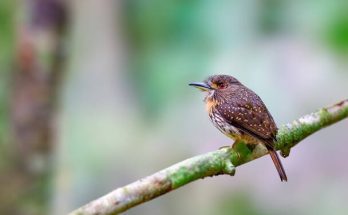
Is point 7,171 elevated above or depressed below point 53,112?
below

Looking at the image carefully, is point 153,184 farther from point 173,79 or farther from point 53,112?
point 173,79

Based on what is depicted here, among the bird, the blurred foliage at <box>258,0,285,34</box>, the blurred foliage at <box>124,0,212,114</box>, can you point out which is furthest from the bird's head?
the blurred foliage at <box>258,0,285,34</box>

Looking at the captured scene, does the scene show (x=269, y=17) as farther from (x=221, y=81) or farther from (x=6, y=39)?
(x=221, y=81)

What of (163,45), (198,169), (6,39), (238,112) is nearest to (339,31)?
(163,45)

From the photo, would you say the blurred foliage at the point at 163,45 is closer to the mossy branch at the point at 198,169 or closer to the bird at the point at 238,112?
the bird at the point at 238,112

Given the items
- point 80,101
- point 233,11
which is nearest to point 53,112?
point 233,11

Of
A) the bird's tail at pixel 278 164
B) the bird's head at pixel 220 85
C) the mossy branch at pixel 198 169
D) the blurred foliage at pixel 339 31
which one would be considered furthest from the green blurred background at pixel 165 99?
the mossy branch at pixel 198 169
